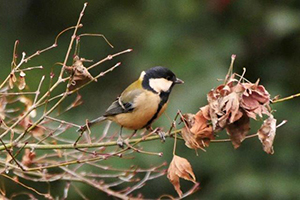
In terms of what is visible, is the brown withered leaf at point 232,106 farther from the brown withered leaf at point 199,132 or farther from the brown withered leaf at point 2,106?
the brown withered leaf at point 2,106

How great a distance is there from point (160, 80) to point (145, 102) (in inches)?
6.6

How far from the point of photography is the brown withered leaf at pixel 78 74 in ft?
9.45

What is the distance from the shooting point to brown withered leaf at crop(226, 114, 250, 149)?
108 inches

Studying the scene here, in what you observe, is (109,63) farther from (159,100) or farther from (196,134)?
(196,134)

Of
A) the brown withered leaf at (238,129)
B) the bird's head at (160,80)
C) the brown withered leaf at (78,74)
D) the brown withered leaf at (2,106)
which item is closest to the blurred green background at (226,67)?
the bird's head at (160,80)

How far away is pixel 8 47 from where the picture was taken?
7.57m

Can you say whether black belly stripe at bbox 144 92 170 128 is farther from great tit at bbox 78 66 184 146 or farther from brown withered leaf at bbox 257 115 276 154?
brown withered leaf at bbox 257 115 276 154

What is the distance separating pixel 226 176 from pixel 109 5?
2.40 m

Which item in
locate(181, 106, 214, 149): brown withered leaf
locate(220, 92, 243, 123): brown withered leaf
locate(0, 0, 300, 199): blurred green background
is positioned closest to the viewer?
locate(220, 92, 243, 123): brown withered leaf

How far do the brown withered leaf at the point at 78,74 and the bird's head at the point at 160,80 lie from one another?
1.05 m

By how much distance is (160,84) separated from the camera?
12.9 feet

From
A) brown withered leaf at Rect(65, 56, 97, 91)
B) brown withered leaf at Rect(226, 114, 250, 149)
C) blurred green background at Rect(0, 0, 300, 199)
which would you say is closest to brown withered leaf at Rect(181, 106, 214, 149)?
brown withered leaf at Rect(226, 114, 250, 149)

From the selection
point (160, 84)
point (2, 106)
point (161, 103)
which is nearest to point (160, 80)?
point (160, 84)

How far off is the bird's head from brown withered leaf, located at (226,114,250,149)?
1164mm
